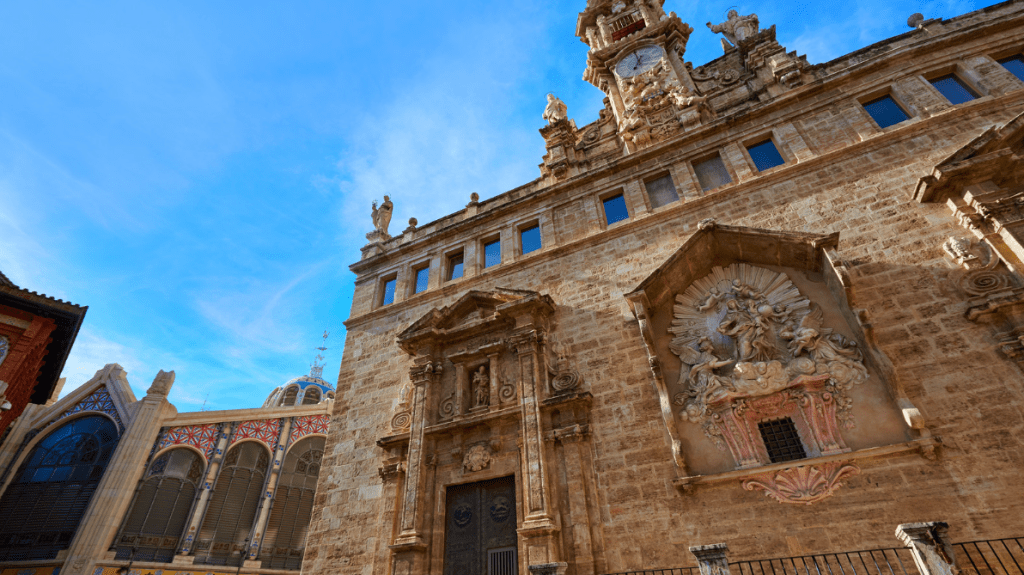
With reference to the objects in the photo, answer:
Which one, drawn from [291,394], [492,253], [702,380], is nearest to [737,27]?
[492,253]

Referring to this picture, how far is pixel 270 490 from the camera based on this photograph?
68.2ft

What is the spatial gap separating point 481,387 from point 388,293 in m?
6.56

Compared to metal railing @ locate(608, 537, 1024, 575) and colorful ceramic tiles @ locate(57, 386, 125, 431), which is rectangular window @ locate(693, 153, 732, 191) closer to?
metal railing @ locate(608, 537, 1024, 575)

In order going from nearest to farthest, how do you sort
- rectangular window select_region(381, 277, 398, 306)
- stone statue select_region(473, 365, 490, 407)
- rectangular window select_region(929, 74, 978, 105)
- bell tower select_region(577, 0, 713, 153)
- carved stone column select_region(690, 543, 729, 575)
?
carved stone column select_region(690, 543, 729, 575) < rectangular window select_region(929, 74, 978, 105) < stone statue select_region(473, 365, 490, 407) < bell tower select_region(577, 0, 713, 153) < rectangular window select_region(381, 277, 398, 306)

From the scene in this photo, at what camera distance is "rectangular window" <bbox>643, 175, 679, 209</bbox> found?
13.6m

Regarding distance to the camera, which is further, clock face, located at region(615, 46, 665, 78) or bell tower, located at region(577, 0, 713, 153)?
clock face, located at region(615, 46, 665, 78)

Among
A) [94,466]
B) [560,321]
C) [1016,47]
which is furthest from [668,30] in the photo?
[94,466]

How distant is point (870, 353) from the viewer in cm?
871

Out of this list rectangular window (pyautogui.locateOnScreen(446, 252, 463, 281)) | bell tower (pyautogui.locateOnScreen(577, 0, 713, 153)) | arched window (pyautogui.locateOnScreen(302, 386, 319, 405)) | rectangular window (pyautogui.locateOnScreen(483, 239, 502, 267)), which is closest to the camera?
bell tower (pyautogui.locateOnScreen(577, 0, 713, 153))

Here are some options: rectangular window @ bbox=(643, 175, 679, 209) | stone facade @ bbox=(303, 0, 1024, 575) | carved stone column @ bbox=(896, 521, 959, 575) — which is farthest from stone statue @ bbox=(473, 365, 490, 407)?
carved stone column @ bbox=(896, 521, 959, 575)

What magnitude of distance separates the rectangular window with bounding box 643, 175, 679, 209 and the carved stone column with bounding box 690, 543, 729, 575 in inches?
371

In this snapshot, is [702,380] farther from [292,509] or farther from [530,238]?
[292,509]

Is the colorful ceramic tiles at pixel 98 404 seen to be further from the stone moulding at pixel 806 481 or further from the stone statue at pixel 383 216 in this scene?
the stone moulding at pixel 806 481

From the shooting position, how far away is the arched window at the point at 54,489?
19406 millimetres
